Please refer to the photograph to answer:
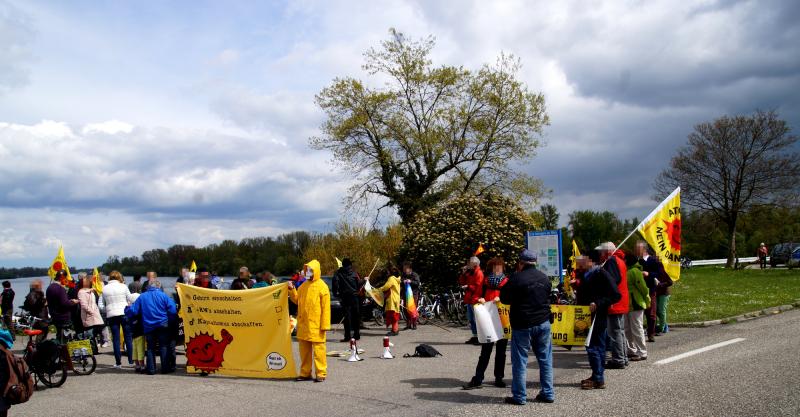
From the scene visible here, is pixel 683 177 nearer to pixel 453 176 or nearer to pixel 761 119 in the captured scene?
pixel 761 119

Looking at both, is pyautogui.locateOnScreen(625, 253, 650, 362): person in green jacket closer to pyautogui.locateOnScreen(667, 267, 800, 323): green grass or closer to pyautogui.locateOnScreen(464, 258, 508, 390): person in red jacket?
pyautogui.locateOnScreen(464, 258, 508, 390): person in red jacket

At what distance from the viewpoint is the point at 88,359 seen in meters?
11.8

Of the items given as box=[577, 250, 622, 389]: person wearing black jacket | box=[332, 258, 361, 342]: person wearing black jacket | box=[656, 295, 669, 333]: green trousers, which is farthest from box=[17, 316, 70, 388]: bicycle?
box=[656, 295, 669, 333]: green trousers

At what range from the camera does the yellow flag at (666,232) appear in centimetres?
1228

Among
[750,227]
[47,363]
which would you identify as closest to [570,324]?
[47,363]

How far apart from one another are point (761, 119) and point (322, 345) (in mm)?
51021

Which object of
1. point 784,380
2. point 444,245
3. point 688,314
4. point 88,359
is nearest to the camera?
point 784,380

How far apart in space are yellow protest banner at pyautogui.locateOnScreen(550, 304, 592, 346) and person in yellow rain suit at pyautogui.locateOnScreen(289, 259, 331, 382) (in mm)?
3936

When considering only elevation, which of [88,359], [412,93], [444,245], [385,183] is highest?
[412,93]

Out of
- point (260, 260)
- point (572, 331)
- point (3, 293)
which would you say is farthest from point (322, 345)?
point (260, 260)

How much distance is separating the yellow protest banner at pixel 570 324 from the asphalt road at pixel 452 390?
0.45m

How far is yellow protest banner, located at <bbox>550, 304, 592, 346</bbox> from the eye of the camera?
414 inches

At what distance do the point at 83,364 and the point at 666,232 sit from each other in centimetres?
1193

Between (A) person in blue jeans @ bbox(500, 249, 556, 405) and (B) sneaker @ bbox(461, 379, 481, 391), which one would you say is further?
(B) sneaker @ bbox(461, 379, 481, 391)
